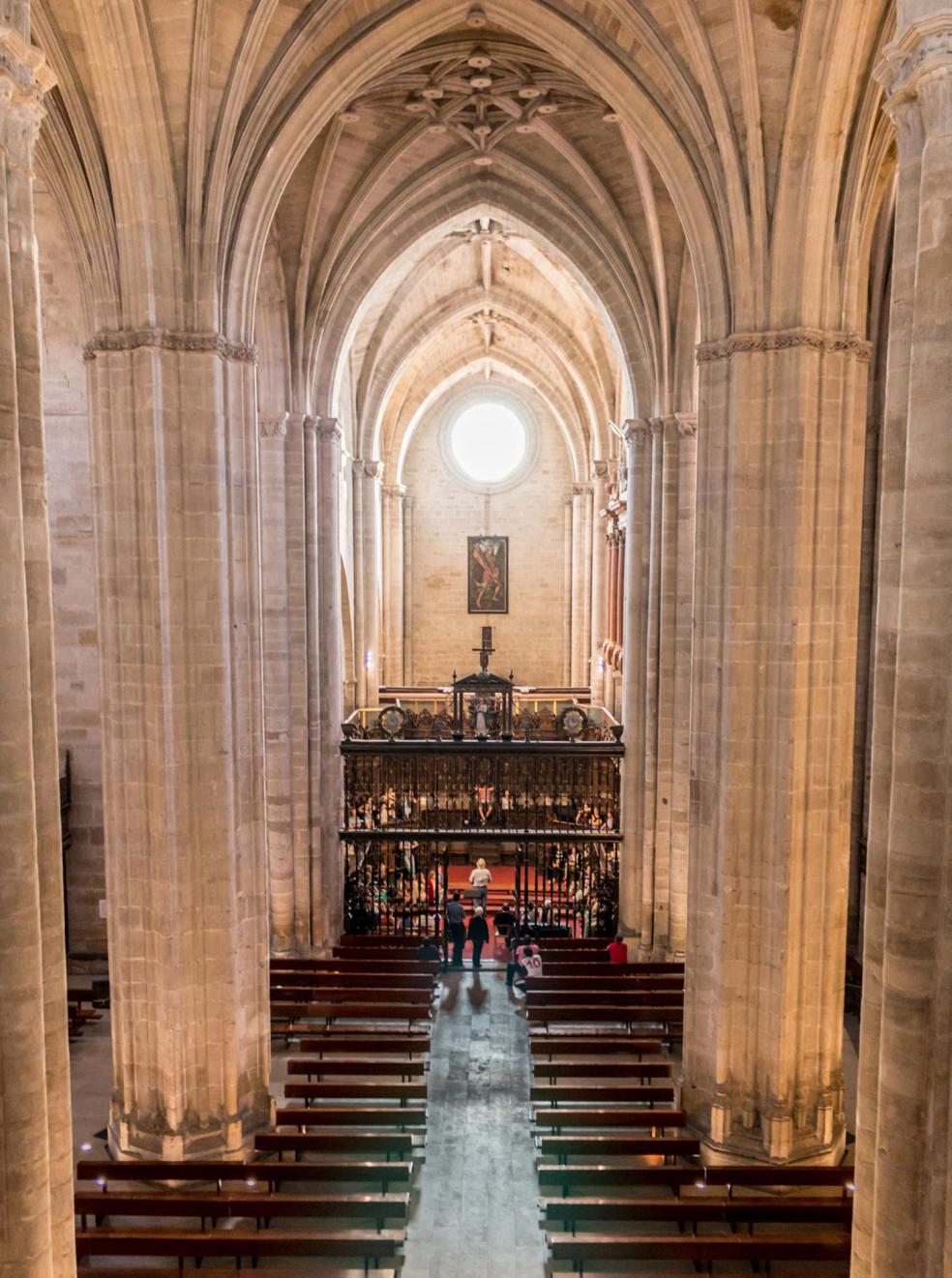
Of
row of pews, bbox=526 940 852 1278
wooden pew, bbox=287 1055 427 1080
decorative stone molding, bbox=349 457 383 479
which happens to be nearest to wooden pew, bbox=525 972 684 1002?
row of pews, bbox=526 940 852 1278

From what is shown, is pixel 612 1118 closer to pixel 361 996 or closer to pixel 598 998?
pixel 598 998

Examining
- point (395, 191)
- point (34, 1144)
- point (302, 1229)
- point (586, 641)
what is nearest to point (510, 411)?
point (586, 641)

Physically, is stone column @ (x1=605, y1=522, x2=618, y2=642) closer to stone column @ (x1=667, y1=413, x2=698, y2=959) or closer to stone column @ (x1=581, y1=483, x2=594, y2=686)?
stone column @ (x1=581, y1=483, x2=594, y2=686)

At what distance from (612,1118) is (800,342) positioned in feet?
27.3

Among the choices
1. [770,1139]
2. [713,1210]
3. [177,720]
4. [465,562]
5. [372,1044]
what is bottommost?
[372,1044]

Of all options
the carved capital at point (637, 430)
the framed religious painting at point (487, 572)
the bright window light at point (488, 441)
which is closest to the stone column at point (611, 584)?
the carved capital at point (637, 430)

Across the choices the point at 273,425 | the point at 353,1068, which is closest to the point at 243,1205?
the point at 353,1068

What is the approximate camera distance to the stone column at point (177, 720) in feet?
33.2

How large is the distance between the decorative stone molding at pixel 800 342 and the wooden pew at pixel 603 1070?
318 inches

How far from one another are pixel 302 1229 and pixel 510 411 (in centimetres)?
2700

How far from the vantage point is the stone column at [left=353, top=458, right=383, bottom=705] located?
26656mm

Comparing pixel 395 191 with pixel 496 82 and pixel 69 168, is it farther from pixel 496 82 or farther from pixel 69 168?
pixel 69 168

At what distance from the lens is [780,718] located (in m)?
10.2

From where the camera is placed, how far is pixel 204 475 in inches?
402
